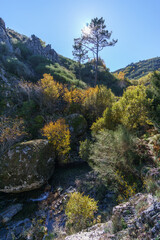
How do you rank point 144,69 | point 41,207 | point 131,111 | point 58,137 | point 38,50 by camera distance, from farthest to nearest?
1. point 144,69
2. point 38,50
3. point 58,137
4. point 131,111
5. point 41,207

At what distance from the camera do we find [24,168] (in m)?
9.15

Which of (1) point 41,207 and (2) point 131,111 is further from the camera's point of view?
(2) point 131,111

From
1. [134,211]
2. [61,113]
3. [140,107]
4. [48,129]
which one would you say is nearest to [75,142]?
[48,129]

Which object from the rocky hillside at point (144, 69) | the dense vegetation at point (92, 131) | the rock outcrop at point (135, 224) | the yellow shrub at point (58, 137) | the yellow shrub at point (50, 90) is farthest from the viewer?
the rocky hillside at point (144, 69)

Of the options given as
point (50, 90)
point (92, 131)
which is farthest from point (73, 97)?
point (92, 131)

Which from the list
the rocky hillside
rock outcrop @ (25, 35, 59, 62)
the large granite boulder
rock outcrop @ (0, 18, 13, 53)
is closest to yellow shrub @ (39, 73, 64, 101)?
the large granite boulder

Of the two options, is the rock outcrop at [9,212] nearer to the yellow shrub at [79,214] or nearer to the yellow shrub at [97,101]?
the yellow shrub at [79,214]

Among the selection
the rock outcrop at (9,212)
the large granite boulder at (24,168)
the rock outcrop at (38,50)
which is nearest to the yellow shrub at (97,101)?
the large granite boulder at (24,168)

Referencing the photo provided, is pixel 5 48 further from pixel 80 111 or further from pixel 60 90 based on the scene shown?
pixel 80 111

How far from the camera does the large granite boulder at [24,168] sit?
8.85 m

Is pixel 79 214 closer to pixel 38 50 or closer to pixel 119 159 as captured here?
pixel 119 159

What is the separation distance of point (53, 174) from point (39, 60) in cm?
2840

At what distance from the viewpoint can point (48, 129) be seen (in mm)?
11445

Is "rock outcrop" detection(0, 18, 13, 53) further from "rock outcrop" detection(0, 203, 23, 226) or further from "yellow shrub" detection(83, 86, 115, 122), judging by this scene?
"rock outcrop" detection(0, 203, 23, 226)
